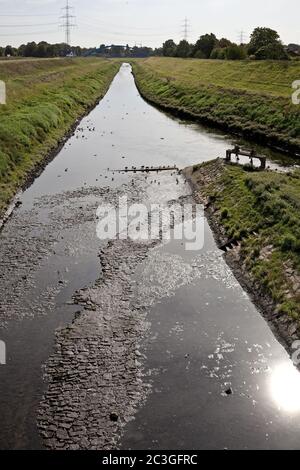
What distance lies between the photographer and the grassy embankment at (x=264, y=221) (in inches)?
745

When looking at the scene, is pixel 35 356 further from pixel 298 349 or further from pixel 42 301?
pixel 298 349

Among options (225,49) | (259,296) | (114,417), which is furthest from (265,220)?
(225,49)

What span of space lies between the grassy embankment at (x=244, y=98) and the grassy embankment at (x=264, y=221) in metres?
14.4

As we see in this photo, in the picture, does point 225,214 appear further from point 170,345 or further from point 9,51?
point 9,51

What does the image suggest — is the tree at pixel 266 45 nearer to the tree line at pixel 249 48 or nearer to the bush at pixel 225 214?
the tree line at pixel 249 48

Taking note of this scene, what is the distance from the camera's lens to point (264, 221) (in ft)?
77.6

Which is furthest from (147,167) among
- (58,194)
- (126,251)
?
(126,251)

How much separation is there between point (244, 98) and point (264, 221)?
39241mm

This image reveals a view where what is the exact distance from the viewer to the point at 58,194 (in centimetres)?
3162

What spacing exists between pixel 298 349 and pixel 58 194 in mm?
20464

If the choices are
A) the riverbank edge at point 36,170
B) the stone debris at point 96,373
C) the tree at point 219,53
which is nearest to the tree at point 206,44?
the tree at point 219,53

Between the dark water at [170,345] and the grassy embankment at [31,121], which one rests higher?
the grassy embankment at [31,121]

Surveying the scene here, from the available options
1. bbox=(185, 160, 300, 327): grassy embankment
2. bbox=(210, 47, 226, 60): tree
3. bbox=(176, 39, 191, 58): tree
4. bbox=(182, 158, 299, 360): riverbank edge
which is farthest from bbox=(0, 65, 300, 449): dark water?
bbox=(176, 39, 191, 58): tree

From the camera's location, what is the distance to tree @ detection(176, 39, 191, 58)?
16443 centimetres
